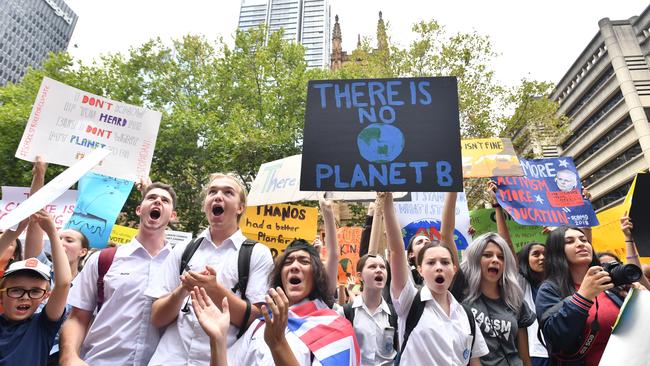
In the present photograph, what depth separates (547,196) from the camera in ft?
20.0

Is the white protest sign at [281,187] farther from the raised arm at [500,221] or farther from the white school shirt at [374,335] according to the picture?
the white school shirt at [374,335]

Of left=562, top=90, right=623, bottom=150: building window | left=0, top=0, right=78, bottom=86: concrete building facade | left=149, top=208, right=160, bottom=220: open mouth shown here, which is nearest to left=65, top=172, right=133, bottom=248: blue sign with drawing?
left=149, top=208, right=160, bottom=220: open mouth

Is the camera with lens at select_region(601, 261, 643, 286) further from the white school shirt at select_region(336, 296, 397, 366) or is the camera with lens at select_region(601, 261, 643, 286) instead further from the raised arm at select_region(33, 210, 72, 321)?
the raised arm at select_region(33, 210, 72, 321)

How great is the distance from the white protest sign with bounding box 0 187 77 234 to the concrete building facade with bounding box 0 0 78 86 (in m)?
84.6

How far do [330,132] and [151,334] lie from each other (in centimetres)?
187

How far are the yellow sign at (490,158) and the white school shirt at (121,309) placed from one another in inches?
186

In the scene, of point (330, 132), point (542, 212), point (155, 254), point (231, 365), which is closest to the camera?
point (231, 365)

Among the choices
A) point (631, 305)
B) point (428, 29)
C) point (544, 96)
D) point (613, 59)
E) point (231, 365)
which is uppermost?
point (613, 59)

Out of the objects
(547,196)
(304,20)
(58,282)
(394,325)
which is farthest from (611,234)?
(304,20)

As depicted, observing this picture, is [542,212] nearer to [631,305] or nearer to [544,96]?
[631,305]

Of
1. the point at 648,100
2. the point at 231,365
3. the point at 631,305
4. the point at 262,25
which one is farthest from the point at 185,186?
the point at 648,100

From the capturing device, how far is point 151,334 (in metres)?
2.39

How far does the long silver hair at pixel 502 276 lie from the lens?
10.2 feet

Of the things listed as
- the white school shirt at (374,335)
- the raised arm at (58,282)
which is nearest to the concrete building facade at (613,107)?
the white school shirt at (374,335)
